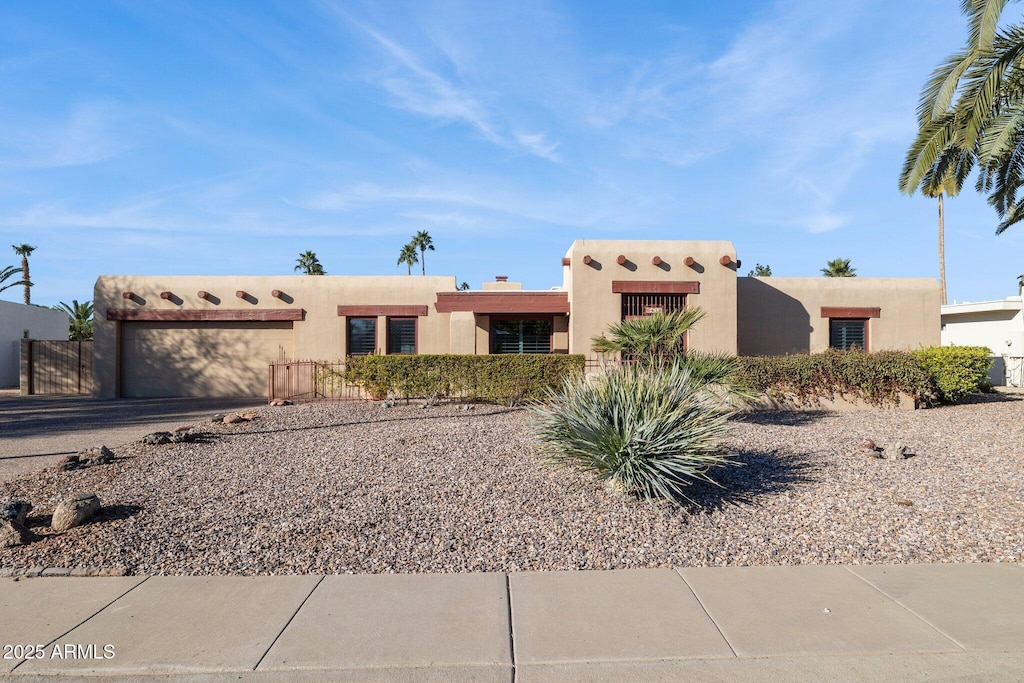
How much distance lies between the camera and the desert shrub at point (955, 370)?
568 inches

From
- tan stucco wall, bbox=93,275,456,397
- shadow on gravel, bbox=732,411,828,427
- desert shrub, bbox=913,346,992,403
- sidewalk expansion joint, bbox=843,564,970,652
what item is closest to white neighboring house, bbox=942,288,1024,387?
desert shrub, bbox=913,346,992,403

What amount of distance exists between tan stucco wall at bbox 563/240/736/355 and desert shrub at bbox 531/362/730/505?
9349mm

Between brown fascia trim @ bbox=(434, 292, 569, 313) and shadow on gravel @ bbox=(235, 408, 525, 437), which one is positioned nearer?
shadow on gravel @ bbox=(235, 408, 525, 437)

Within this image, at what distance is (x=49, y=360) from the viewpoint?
906 inches

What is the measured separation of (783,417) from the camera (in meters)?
12.2

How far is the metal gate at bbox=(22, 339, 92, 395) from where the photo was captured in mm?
22953

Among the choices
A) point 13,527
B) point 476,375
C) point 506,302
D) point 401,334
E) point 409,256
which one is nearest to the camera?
point 13,527

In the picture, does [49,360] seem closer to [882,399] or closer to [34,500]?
[34,500]

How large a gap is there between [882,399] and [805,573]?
1030 cm

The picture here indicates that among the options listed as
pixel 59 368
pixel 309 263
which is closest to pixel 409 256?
pixel 309 263

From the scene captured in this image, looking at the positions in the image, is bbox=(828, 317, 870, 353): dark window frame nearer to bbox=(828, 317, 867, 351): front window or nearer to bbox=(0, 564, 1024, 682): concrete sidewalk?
bbox=(828, 317, 867, 351): front window

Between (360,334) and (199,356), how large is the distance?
505 cm

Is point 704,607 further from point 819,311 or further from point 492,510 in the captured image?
point 819,311

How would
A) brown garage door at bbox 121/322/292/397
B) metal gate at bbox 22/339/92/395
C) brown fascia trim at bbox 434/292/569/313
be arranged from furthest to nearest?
metal gate at bbox 22/339/92/395 → brown garage door at bbox 121/322/292/397 → brown fascia trim at bbox 434/292/569/313
